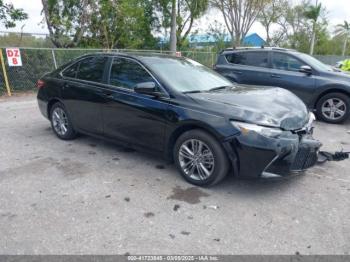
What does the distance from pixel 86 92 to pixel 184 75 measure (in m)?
1.61

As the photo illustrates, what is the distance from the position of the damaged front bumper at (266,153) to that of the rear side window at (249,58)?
16.6 ft

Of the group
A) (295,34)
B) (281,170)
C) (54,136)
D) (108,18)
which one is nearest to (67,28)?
(108,18)

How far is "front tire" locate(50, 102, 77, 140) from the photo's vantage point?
5.39 m

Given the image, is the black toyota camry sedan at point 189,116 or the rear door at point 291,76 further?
the rear door at point 291,76

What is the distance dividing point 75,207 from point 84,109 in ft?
6.74

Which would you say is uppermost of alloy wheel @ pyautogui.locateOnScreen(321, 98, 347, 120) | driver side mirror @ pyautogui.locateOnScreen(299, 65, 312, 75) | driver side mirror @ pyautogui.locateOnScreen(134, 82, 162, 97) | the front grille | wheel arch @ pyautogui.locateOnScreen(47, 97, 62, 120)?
driver side mirror @ pyautogui.locateOnScreen(134, 82, 162, 97)

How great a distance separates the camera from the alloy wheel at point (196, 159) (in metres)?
3.68

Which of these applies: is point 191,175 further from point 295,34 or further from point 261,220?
point 295,34

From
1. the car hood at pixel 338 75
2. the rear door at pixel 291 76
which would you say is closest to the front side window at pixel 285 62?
the rear door at pixel 291 76

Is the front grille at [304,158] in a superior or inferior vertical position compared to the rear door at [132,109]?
inferior

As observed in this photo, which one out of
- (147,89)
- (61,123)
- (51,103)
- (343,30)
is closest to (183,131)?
(147,89)

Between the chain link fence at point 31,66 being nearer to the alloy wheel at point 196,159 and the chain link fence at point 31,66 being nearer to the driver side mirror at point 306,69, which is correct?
the driver side mirror at point 306,69

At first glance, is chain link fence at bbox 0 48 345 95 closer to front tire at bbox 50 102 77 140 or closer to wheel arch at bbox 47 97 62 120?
wheel arch at bbox 47 97 62 120

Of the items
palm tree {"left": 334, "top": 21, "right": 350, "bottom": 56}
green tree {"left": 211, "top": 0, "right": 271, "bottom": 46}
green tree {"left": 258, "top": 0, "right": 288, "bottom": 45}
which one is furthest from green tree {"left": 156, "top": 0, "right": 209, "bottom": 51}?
palm tree {"left": 334, "top": 21, "right": 350, "bottom": 56}
